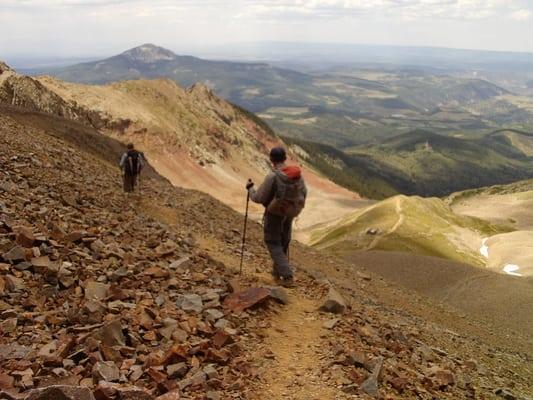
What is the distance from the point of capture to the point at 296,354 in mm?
10516

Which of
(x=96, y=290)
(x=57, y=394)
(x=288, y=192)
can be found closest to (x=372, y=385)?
(x=57, y=394)

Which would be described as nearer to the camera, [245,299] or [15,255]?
[15,255]

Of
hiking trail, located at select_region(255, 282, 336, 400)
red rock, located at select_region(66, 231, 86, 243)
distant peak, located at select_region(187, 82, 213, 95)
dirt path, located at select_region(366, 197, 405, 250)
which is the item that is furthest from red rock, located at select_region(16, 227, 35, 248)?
distant peak, located at select_region(187, 82, 213, 95)

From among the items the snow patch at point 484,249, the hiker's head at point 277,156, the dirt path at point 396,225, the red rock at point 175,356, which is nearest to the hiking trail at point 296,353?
the red rock at point 175,356

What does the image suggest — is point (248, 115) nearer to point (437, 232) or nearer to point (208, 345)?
point (437, 232)

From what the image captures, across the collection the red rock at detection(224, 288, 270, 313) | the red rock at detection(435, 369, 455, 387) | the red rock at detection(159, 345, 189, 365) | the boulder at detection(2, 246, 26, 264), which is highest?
the boulder at detection(2, 246, 26, 264)

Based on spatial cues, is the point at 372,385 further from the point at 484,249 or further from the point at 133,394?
the point at 484,249

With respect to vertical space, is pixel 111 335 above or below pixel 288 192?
below

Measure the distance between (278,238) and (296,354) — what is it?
4792 millimetres


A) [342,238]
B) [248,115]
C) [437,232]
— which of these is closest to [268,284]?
[342,238]

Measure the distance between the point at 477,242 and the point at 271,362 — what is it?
84.9m

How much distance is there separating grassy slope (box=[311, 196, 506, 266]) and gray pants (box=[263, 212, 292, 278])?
5581cm

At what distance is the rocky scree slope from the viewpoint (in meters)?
8.26

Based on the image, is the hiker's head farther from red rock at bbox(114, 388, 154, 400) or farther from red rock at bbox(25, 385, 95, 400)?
red rock at bbox(25, 385, 95, 400)
